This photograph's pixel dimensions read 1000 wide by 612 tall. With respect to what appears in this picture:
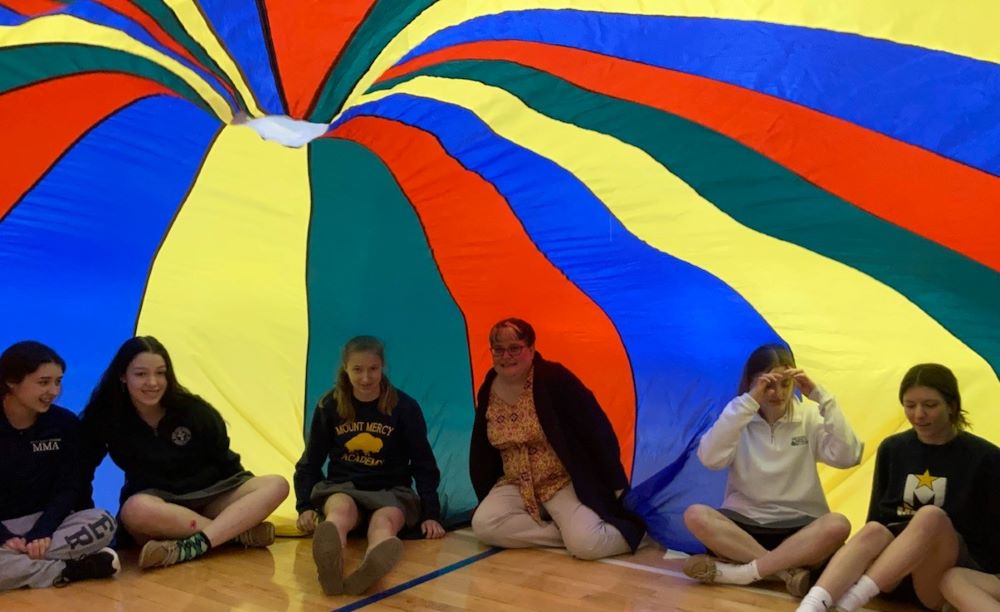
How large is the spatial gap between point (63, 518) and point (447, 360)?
1.54 m

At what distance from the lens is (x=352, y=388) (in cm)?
339

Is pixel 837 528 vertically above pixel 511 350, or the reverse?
pixel 511 350

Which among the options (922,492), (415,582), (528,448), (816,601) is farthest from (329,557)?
(922,492)

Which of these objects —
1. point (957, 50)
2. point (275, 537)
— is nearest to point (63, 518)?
point (275, 537)

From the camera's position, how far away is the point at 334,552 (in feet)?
8.78

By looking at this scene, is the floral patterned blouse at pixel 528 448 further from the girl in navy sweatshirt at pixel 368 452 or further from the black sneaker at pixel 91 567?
the black sneaker at pixel 91 567

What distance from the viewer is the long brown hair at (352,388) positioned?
131 inches

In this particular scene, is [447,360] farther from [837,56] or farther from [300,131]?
[837,56]

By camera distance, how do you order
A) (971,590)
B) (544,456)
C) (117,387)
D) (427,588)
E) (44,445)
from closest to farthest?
(971,590) < (427,588) < (44,445) < (117,387) < (544,456)

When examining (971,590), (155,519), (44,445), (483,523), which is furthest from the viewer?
(483,523)

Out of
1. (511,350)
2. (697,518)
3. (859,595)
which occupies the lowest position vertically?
(859,595)

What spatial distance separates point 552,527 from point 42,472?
165 cm

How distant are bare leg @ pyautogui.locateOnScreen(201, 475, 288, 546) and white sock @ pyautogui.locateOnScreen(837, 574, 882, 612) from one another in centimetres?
179

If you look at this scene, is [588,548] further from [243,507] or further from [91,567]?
[91,567]
